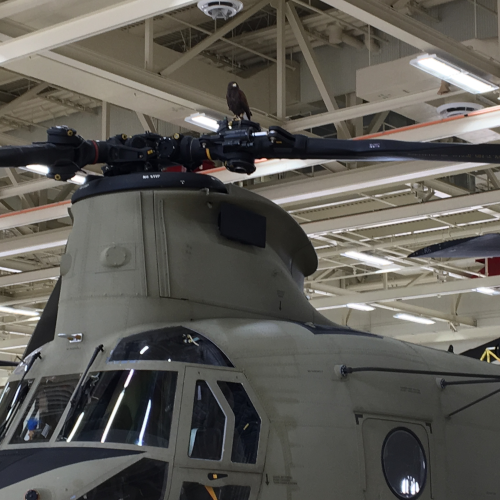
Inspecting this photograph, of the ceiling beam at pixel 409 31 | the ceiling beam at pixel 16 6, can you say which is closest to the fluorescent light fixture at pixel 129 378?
the ceiling beam at pixel 409 31

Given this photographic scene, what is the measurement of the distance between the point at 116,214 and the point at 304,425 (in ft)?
6.78

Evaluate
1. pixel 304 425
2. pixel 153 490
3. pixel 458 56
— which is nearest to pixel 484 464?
pixel 304 425

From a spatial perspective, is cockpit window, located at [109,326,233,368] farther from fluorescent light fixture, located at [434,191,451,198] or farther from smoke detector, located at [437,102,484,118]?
fluorescent light fixture, located at [434,191,451,198]

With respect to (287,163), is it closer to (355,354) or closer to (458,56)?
(458,56)

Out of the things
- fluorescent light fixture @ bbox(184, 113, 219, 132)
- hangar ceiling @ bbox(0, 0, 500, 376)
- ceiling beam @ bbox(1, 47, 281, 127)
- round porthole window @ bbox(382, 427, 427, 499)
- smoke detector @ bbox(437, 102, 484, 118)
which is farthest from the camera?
fluorescent light fixture @ bbox(184, 113, 219, 132)

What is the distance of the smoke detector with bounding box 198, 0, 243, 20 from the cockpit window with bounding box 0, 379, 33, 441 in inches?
169

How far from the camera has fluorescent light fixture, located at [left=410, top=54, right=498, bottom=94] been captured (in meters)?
9.33

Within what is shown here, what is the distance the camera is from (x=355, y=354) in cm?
627

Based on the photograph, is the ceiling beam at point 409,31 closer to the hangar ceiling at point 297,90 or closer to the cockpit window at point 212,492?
the hangar ceiling at point 297,90

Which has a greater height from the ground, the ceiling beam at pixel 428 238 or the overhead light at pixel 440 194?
the ceiling beam at pixel 428 238

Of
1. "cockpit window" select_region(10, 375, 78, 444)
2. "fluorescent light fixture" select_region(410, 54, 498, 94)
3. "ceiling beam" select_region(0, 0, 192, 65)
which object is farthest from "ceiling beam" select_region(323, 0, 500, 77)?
"cockpit window" select_region(10, 375, 78, 444)

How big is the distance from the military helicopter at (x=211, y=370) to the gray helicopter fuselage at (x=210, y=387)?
0.04 feet

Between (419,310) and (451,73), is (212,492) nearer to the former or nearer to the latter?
(451,73)

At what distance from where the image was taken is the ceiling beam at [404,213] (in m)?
14.6
